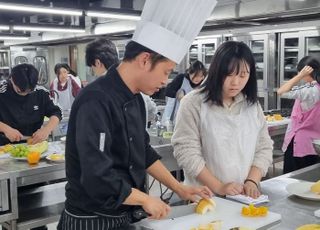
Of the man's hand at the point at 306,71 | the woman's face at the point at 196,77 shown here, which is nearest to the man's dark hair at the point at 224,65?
the man's hand at the point at 306,71

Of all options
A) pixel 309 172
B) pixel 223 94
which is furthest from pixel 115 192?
pixel 309 172

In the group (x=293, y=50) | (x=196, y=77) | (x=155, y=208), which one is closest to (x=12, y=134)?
(x=155, y=208)

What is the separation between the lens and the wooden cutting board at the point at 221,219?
1.22 m

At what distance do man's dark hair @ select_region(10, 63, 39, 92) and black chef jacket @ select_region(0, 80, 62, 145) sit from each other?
0.11 meters

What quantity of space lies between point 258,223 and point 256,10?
12.1 ft

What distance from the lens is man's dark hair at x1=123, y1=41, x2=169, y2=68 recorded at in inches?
A: 46.5

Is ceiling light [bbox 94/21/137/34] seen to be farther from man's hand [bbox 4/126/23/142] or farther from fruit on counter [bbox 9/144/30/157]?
fruit on counter [bbox 9/144/30/157]

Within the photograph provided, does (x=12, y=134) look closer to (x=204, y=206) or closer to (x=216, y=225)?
(x=204, y=206)

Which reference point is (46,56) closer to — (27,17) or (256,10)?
(27,17)

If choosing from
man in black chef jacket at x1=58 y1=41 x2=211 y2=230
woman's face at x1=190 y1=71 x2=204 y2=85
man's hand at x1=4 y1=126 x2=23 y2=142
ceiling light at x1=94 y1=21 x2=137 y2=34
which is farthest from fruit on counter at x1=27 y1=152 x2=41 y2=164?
ceiling light at x1=94 y1=21 x2=137 y2=34

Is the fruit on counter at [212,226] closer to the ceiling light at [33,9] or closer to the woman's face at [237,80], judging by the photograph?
the woman's face at [237,80]

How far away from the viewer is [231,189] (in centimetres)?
150

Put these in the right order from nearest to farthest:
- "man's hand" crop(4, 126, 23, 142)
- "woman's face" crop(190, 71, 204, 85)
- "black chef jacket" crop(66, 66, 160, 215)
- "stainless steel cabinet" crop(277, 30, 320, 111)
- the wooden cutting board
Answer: "black chef jacket" crop(66, 66, 160, 215) < the wooden cutting board < "man's hand" crop(4, 126, 23, 142) < "woman's face" crop(190, 71, 204, 85) < "stainless steel cabinet" crop(277, 30, 320, 111)

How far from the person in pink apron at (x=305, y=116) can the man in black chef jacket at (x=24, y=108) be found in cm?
188
